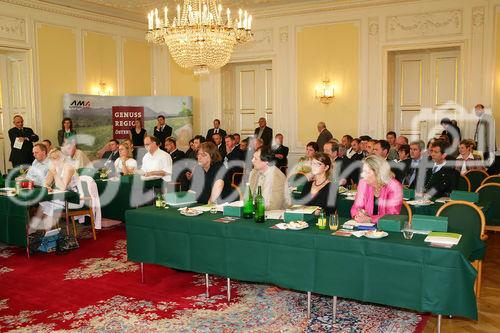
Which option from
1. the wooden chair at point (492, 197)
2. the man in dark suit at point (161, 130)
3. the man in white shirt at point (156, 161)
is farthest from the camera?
the man in dark suit at point (161, 130)

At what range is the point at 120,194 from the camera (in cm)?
746

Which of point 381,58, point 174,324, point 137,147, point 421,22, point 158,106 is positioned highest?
point 421,22

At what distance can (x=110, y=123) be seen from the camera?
1147 cm

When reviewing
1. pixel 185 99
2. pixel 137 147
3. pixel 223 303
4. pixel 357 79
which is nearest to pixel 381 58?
pixel 357 79

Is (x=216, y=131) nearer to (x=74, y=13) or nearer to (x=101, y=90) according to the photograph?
(x=101, y=90)

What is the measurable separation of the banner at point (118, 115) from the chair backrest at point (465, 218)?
330 inches

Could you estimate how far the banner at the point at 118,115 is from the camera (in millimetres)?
10836

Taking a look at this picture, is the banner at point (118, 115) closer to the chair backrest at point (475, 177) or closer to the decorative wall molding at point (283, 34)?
the decorative wall molding at point (283, 34)

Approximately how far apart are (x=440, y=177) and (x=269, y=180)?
221cm

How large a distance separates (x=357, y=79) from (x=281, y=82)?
174 centimetres

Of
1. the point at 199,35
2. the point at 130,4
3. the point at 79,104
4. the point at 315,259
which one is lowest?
the point at 315,259

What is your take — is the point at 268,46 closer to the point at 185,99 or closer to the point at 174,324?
the point at 185,99

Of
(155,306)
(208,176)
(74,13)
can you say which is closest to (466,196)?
(208,176)

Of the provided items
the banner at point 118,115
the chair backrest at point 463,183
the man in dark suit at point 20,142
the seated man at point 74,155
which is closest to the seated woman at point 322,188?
the chair backrest at point 463,183
